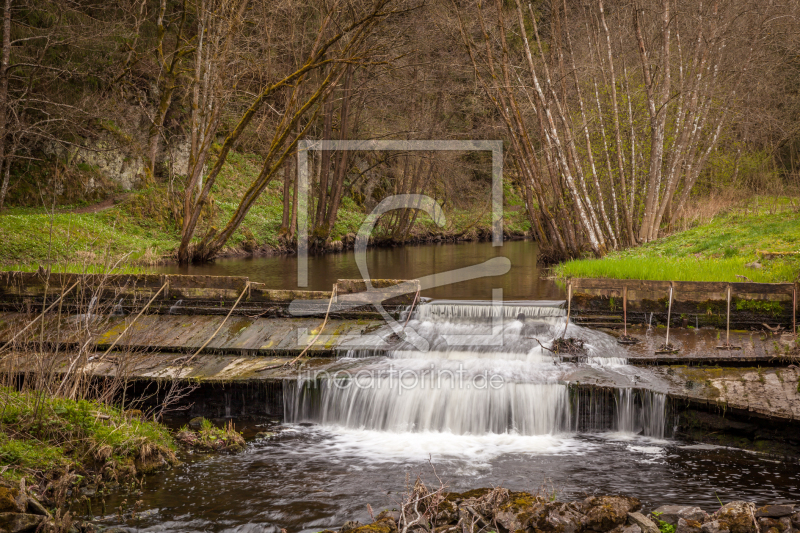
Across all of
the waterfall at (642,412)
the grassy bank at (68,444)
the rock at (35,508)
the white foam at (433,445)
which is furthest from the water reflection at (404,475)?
the rock at (35,508)

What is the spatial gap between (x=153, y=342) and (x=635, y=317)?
8192mm

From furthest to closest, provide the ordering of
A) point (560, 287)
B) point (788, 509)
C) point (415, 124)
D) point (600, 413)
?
point (415, 124)
point (560, 287)
point (600, 413)
point (788, 509)

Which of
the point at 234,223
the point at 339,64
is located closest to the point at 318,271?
the point at 234,223

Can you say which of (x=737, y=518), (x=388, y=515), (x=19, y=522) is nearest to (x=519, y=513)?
(x=388, y=515)

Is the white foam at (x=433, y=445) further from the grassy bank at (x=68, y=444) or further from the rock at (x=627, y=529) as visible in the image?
the rock at (x=627, y=529)

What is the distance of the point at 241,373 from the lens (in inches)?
345

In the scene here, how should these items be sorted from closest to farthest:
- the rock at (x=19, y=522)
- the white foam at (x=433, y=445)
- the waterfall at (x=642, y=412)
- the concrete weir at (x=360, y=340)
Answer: the rock at (x=19, y=522)
the white foam at (x=433, y=445)
the concrete weir at (x=360, y=340)
the waterfall at (x=642, y=412)

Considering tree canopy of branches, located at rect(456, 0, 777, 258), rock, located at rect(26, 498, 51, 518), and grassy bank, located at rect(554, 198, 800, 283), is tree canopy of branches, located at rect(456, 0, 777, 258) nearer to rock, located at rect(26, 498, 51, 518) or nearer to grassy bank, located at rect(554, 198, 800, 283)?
grassy bank, located at rect(554, 198, 800, 283)

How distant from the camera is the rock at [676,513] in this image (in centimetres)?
495

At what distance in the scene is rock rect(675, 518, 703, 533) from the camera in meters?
4.71

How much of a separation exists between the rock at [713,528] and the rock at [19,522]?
208 inches

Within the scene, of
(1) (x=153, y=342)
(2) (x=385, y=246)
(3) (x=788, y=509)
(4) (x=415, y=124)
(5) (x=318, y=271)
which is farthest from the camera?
(2) (x=385, y=246)

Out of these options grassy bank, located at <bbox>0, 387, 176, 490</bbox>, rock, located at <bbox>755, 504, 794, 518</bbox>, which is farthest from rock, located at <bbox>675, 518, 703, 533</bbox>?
grassy bank, located at <bbox>0, 387, 176, 490</bbox>

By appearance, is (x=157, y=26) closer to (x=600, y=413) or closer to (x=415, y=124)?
(x=415, y=124)
